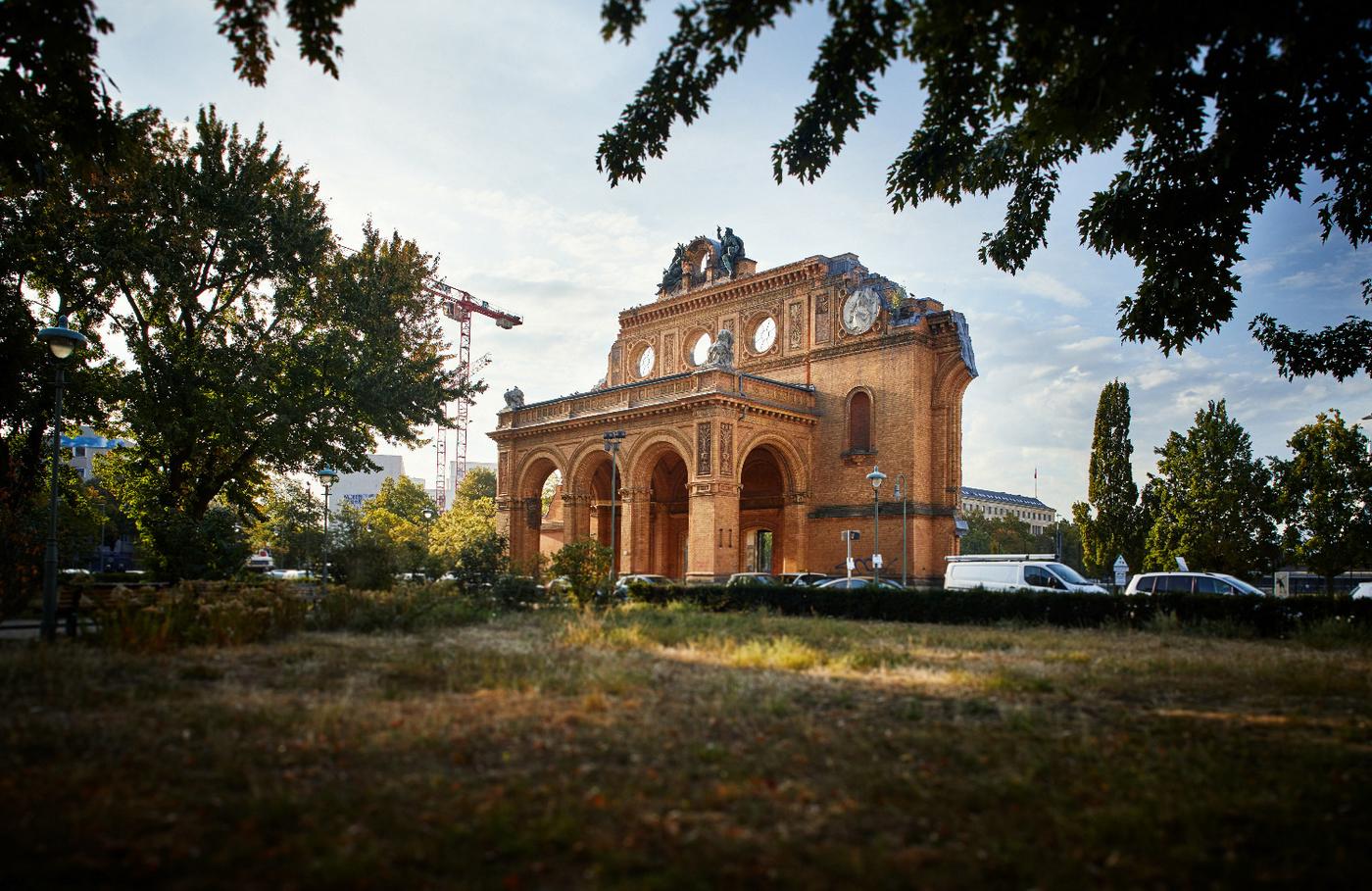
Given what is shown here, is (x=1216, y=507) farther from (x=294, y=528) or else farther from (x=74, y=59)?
(x=74, y=59)

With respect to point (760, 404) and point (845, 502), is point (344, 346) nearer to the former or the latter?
point (760, 404)

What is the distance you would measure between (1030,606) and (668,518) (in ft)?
73.3

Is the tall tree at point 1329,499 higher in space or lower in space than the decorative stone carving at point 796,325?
lower

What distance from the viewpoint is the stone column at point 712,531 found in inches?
1196

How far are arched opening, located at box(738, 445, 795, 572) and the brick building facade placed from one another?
66 millimetres

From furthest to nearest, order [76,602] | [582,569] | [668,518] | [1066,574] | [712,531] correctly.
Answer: [668,518]
[712,531]
[1066,574]
[582,569]
[76,602]

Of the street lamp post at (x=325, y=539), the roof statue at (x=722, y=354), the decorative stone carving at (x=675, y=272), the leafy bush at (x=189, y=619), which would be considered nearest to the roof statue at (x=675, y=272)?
the decorative stone carving at (x=675, y=272)

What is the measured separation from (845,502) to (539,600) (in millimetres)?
16628

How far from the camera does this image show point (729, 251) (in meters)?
38.4

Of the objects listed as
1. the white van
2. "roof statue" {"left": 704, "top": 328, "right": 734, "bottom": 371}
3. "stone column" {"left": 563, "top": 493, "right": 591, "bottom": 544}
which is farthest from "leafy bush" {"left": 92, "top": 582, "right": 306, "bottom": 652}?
"stone column" {"left": 563, "top": 493, "right": 591, "bottom": 544}

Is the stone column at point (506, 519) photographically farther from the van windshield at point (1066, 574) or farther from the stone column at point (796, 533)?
the van windshield at point (1066, 574)

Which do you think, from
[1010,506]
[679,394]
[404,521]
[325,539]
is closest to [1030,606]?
[679,394]

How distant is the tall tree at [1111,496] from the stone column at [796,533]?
46.3 feet

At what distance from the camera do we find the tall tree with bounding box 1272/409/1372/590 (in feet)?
107
